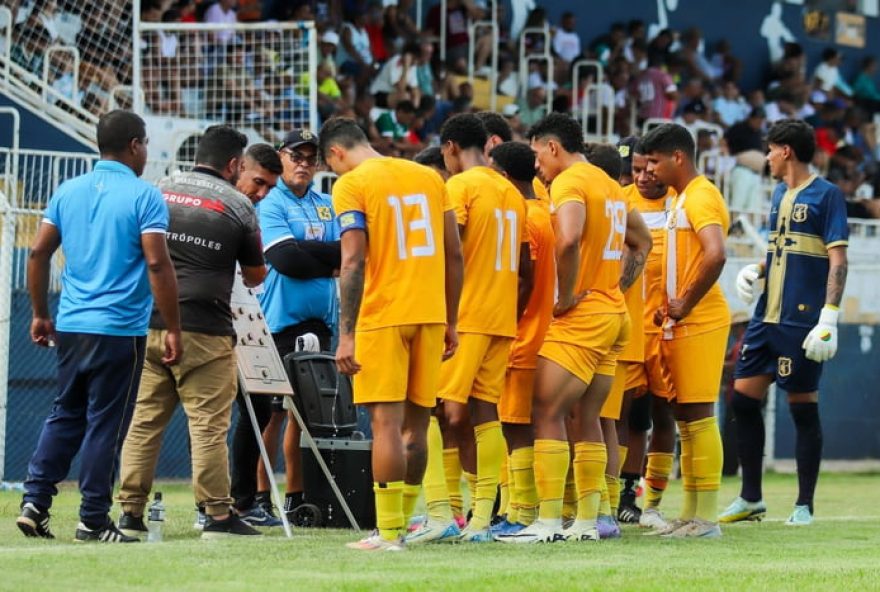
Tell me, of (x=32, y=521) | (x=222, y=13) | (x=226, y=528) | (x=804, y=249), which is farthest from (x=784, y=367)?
(x=222, y=13)

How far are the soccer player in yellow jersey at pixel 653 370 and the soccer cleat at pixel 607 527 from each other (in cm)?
71

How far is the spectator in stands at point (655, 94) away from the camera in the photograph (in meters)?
23.9

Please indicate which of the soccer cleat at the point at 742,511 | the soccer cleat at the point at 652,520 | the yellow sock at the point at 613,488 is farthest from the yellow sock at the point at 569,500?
the soccer cleat at the point at 742,511

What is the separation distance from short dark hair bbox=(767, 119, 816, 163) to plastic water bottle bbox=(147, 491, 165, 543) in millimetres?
4778

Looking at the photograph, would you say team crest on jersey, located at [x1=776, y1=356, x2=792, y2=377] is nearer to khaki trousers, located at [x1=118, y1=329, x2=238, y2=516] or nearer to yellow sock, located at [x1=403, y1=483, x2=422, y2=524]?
yellow sock, located at [x1=403, y1=483, x2=422, y2=524]

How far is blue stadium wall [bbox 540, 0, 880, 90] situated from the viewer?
84.2 feet

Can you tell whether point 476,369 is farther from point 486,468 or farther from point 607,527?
point 607,527

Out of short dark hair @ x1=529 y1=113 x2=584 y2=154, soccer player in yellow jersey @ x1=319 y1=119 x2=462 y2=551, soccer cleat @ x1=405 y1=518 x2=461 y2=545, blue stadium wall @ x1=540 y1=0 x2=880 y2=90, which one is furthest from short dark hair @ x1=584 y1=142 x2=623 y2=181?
blue stadium wall @ x1=540 y1=0 x2=880 y2=90

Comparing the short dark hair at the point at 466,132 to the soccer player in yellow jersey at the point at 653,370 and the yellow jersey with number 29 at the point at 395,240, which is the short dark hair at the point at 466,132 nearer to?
the yellow jersey with number 29 at the point at 395,240

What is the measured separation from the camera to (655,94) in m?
23.9

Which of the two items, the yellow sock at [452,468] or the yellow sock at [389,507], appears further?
the yellow sock at [452,468]

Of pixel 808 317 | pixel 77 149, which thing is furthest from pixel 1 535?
pixel 77 149

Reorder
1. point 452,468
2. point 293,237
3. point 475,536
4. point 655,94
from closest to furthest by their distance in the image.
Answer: point 475,536, point 452,468, point 293,237, point 655,94

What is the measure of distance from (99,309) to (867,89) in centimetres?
2213
